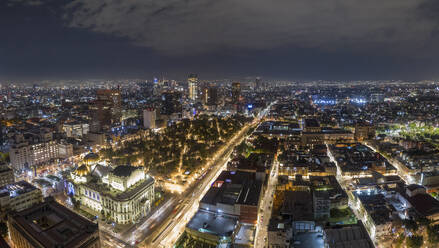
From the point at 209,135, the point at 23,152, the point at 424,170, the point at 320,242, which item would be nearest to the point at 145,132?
the point at 209,135

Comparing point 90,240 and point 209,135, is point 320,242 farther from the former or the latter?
point 209,135

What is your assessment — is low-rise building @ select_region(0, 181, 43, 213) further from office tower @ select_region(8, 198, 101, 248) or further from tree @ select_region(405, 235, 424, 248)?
tree @ select_region(405, 235, 424, 248)

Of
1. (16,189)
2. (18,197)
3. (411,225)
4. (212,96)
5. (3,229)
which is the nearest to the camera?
(411,225)

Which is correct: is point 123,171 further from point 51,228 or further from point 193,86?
point 193,86

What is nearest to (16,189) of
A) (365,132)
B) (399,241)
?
(399,241)

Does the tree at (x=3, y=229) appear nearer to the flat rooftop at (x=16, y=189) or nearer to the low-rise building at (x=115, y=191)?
the flat rooftop at (x=16, y=189)

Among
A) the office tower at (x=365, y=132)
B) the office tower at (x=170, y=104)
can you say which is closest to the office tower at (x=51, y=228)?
the office tower at (x=365, y=132)
